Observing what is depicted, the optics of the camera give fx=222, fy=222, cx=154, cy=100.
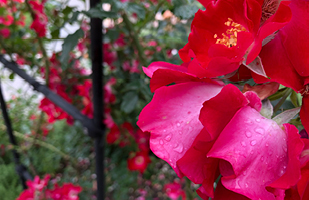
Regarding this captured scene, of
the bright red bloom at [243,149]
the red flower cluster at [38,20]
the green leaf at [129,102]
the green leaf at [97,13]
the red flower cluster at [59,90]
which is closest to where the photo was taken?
the bright red bloom at [243,149]

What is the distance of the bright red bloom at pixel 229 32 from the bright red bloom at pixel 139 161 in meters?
0.96

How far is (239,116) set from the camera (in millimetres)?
189

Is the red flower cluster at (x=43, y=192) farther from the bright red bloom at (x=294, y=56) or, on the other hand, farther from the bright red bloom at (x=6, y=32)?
the bright red bloom at (x=294, y=56)

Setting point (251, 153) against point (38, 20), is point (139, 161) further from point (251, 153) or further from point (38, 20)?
point (251, 153)

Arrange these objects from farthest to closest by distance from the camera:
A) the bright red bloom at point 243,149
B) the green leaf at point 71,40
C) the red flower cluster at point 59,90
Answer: the red flower cluster at point 59,90 → the green leaf at point 71,40 → the bright red bloom at point 243,149

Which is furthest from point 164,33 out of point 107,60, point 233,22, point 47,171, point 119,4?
point 47,171

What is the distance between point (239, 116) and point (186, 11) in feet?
1.11

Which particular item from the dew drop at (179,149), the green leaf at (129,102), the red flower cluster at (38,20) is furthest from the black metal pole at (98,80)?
the red flower cluster at (38,20)

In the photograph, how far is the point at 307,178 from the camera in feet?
0.58

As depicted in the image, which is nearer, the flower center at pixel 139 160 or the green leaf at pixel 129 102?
the green leaf at pixel 129 102

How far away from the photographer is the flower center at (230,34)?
0.24 meters

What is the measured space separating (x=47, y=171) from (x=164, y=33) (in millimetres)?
1429

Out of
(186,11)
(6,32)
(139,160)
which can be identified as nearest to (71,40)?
(186,11)

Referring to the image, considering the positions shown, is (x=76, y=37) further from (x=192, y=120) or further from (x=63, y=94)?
(x=63, y=94)
